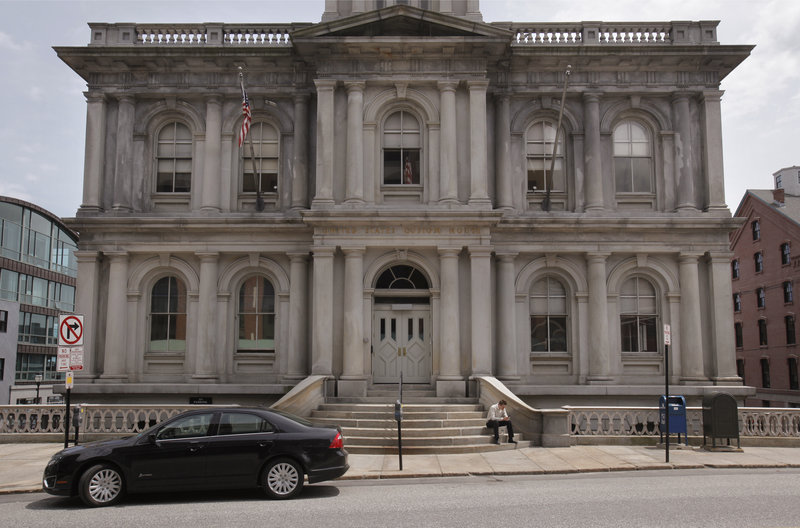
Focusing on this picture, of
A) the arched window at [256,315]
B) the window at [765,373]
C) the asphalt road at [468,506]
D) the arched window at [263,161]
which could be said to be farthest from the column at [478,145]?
the window at [765,373]

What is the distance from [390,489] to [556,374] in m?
11.3

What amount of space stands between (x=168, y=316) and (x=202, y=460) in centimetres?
1246

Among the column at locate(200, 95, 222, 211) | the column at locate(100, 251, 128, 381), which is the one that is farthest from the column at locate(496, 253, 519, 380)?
the column at locate(100, 251, 128, 381)

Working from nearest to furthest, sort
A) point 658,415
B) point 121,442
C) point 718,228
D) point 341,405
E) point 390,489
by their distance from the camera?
point 121,442 → point 390,489 → point 658,415 → point 341,405 → point 718,228

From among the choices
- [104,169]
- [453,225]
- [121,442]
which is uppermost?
[104,169]

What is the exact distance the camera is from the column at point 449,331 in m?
20.7

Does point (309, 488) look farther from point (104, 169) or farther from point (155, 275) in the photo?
point (104, 169)

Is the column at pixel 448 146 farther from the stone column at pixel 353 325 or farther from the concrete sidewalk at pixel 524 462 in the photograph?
the concrete sidewalk at pixel 524 462

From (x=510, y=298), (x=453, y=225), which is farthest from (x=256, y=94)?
(x=510, y=298)

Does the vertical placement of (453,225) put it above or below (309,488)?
above

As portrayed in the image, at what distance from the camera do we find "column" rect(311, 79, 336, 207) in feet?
71.1

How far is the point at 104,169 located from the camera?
2355 cm

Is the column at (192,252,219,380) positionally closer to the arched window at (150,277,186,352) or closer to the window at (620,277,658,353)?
the arched window at (150,277,186,352)

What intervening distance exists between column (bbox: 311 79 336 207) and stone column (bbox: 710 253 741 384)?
39.3 feet
